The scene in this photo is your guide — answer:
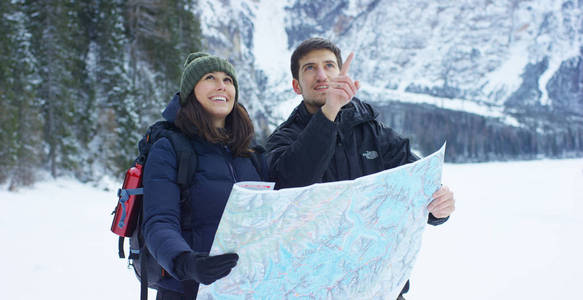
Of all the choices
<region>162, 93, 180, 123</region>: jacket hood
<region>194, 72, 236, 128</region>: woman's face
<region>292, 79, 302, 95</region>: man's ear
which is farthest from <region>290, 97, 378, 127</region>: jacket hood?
<region>162, 93, 180, 123</region>: jacket hood

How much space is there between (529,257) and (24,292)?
857 cm

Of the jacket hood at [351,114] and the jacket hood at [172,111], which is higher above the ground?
the jacket hood at [351,114]

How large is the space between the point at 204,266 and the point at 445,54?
16709 centimetres

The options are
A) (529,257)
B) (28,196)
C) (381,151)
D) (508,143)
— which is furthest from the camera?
(508,143)

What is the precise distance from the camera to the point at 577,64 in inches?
4422

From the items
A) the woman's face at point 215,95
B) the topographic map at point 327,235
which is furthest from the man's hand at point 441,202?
the woman's face at point 215,95

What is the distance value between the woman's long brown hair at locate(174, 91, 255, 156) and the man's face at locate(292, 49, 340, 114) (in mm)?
418

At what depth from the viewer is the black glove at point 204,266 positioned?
1.46 meters

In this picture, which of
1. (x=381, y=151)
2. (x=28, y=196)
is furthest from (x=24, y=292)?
(x=28, y=196)

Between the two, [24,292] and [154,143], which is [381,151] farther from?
[24,292]

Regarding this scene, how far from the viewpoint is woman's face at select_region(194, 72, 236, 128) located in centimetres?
217

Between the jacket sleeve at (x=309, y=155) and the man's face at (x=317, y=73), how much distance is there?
16.3 inches

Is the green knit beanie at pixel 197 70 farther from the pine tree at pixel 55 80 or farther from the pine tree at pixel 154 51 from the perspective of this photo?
the pine tree at pixel 154 51

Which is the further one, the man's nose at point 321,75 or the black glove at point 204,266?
the man's nose at point 321,75
